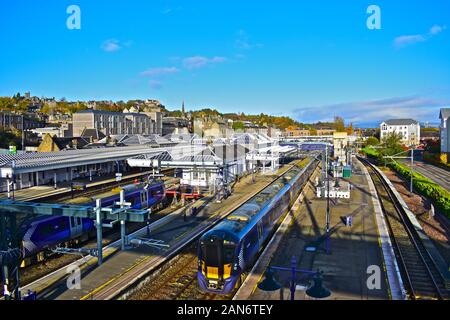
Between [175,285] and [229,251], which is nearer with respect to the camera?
[229,251]

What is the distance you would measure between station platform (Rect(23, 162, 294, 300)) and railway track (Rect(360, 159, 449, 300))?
1094 centimetres

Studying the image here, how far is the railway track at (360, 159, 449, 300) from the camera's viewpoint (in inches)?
569

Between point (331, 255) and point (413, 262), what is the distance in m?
3.98

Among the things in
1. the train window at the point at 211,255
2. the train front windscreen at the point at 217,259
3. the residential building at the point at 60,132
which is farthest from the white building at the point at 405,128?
the train window at the point at 211,255

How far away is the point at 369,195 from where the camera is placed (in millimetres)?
36906

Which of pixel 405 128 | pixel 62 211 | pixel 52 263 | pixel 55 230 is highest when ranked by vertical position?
pixel 405 128

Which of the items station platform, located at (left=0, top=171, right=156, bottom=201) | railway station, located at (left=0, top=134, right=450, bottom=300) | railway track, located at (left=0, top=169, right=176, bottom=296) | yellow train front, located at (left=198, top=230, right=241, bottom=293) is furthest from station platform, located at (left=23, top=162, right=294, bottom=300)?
station platform, located at (left=0, top=171, right=156, bottom=201)

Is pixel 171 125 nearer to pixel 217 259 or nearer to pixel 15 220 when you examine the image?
pixel 15 220

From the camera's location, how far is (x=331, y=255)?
59.5 feet

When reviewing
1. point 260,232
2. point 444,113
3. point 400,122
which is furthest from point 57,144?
A: point 400,122

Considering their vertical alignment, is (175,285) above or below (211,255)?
below

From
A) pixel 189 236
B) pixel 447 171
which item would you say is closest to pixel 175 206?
pixel 189 236

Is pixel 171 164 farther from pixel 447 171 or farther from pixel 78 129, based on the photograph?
pixel 78 129
